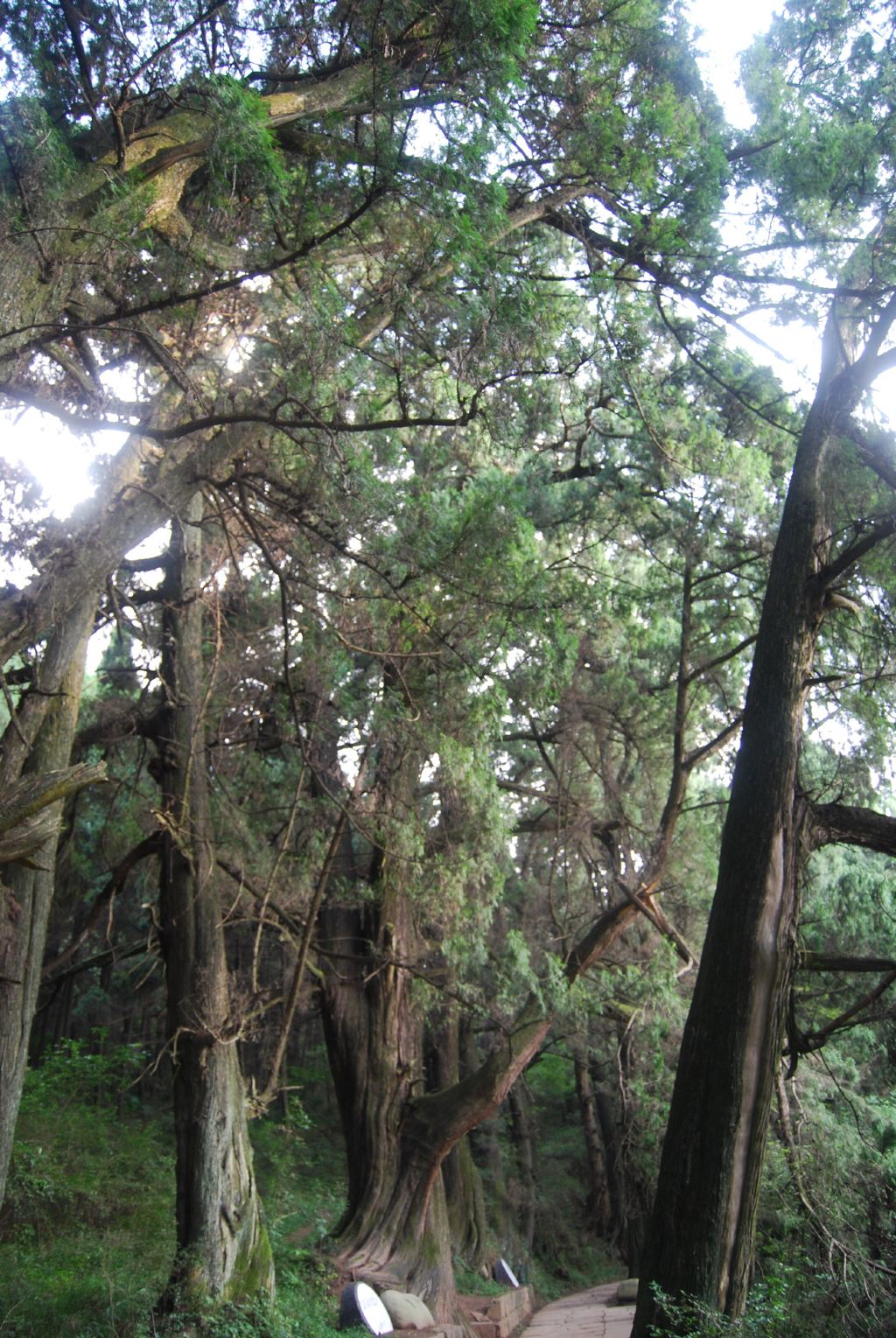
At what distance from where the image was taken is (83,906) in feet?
57.7

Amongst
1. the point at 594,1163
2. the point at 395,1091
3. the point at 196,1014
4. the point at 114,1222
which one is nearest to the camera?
the point at 196,1014

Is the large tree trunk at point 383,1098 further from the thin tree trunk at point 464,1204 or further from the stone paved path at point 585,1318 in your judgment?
the stone paved path at point 585,1318

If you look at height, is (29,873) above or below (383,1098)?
above

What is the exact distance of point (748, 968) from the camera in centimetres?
540

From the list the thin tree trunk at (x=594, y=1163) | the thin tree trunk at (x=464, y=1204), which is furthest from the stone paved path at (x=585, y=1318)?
the thin tree trunk at (x=594, y=1163)

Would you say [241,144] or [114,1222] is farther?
[114,1222]

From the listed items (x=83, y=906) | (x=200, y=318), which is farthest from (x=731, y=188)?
(x=83, y=906)

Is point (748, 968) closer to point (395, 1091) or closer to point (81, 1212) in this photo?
point (395, 1091)

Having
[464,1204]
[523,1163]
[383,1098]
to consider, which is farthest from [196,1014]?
[523,1163]

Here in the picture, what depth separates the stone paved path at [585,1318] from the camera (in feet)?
37.9

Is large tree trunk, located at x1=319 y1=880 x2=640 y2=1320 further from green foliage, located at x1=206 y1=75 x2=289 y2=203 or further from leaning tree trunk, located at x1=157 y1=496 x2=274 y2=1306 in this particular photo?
green foliage, located at x1=206 y1=75 x2=289 y2=203

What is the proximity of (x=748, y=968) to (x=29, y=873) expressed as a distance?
442cm

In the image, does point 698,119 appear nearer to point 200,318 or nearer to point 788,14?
point 788,14

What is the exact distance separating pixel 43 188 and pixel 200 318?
5.79 feet
